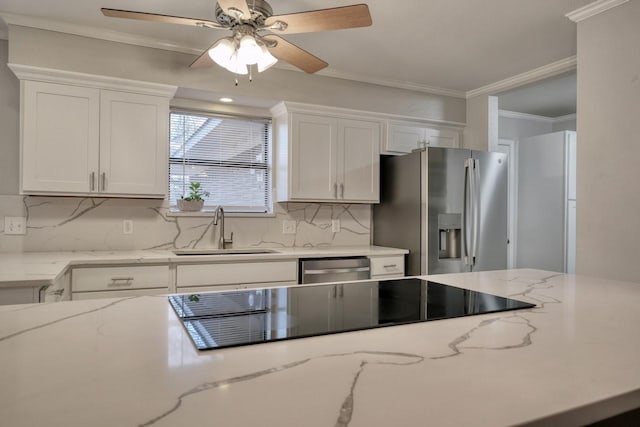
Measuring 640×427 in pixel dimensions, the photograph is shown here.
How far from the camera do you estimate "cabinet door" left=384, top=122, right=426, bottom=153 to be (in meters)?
3.84

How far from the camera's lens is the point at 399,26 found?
275 cm

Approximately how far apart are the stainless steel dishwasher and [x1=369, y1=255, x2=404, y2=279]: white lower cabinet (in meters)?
0.06

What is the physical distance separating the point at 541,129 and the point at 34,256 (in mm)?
5614

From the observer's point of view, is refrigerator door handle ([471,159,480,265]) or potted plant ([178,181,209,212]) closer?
potted plant ([178,181,209,212])

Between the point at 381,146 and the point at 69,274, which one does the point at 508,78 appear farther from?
the point at 69,274

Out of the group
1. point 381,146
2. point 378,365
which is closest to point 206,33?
point 381,146

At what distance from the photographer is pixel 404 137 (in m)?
3.92

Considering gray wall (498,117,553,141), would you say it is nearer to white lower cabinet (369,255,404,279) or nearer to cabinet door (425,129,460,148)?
cabinet door (425,129,460,148)

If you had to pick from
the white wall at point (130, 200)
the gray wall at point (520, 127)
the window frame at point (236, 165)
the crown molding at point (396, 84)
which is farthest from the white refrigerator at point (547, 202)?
the window frame at point (236, 165)

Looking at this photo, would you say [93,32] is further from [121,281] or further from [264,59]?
[121,281]

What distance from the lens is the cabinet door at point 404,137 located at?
3.84m

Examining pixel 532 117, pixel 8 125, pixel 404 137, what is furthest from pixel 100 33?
pixel 532 117

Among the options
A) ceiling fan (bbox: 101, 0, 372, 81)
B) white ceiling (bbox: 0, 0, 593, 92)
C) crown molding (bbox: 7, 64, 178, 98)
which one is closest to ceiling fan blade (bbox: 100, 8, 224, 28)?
ceiling fan (bbox: 101, 0, 372, 81)

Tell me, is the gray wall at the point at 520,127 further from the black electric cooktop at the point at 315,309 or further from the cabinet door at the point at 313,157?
the black electric cooktop at the point at 315,309
